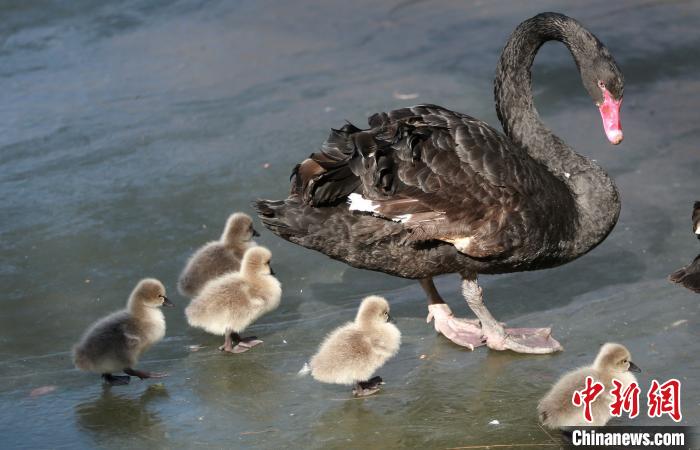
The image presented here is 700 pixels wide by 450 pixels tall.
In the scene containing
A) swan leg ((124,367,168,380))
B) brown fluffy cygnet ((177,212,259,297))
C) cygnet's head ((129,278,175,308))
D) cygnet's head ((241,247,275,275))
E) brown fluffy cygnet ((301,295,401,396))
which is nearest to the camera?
brown fluffy cygnet ((301,295,401,396))

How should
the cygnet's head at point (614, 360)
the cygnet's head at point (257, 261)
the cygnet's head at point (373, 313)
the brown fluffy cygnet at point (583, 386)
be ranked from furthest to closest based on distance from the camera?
the cygnet's head at point (257, 261) → the cygnet's head at point (373, 313) → the cygnet's head at point (614, 360) → the brown fluffy cygnet at point (583, 386)

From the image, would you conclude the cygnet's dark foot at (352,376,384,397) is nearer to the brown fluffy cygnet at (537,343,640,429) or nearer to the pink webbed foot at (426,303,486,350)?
the pink webbed foot at (426,303,486,350)

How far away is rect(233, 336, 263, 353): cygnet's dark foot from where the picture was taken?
17.7ft

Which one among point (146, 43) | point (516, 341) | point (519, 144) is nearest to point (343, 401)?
point (516, 341)

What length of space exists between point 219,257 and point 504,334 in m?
1.70

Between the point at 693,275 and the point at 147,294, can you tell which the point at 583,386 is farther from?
the point at 147,294

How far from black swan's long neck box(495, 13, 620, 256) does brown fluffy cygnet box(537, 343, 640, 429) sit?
998 millimetres

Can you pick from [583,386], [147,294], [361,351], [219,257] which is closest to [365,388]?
[361,351]

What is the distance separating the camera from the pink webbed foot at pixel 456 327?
5277mm

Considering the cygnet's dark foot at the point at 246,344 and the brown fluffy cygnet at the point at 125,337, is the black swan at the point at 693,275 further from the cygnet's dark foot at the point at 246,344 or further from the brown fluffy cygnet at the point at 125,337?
the brown fluffy cygnet at the point at 125,337

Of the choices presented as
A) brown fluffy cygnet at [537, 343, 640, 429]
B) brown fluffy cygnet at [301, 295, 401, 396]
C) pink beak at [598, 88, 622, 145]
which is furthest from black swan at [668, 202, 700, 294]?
brown fluffy cygnet at [301, 295, 401, 396]

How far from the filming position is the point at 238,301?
5.37 meters

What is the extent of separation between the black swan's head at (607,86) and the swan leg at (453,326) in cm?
120

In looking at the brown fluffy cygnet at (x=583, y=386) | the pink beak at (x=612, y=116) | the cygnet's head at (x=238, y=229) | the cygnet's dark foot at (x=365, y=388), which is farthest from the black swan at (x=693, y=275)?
the cygnet's head at (x=238, y=229)
